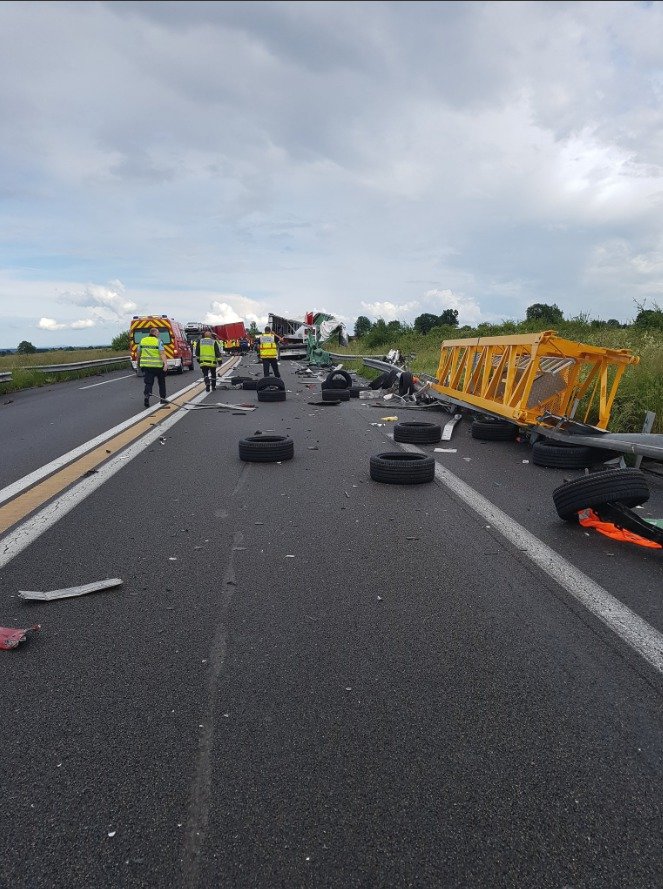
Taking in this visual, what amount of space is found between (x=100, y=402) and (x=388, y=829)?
1367cm

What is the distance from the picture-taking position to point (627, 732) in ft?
7.21

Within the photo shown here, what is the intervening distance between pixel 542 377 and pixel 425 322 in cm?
3546

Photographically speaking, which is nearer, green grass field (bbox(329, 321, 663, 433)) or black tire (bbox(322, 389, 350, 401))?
green grass field (bbox(329, 321, 663, 433))

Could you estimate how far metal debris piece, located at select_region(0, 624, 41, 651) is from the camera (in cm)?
280

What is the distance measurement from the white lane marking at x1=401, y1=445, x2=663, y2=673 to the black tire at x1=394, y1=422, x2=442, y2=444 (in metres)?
3.03

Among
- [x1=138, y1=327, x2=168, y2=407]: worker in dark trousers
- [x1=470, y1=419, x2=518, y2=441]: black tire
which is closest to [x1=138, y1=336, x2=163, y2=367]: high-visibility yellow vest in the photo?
[x1=138, y1=327, x2=168, y2=407]: worker in dark trousers

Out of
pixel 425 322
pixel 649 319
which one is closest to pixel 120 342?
pixel 425 322

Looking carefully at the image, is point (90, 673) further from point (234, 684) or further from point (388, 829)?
point (388, 829)

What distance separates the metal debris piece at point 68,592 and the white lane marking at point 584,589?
→ 105 inches

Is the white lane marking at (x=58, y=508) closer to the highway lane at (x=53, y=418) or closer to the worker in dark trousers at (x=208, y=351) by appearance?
the highway lane at (x=53, y=418)

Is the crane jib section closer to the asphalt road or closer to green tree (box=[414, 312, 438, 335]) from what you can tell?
the asphalt road

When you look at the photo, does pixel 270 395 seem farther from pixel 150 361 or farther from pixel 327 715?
pixel 327 715

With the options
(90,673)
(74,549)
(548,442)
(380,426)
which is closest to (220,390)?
(380,426)

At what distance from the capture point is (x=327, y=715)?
2293mm
